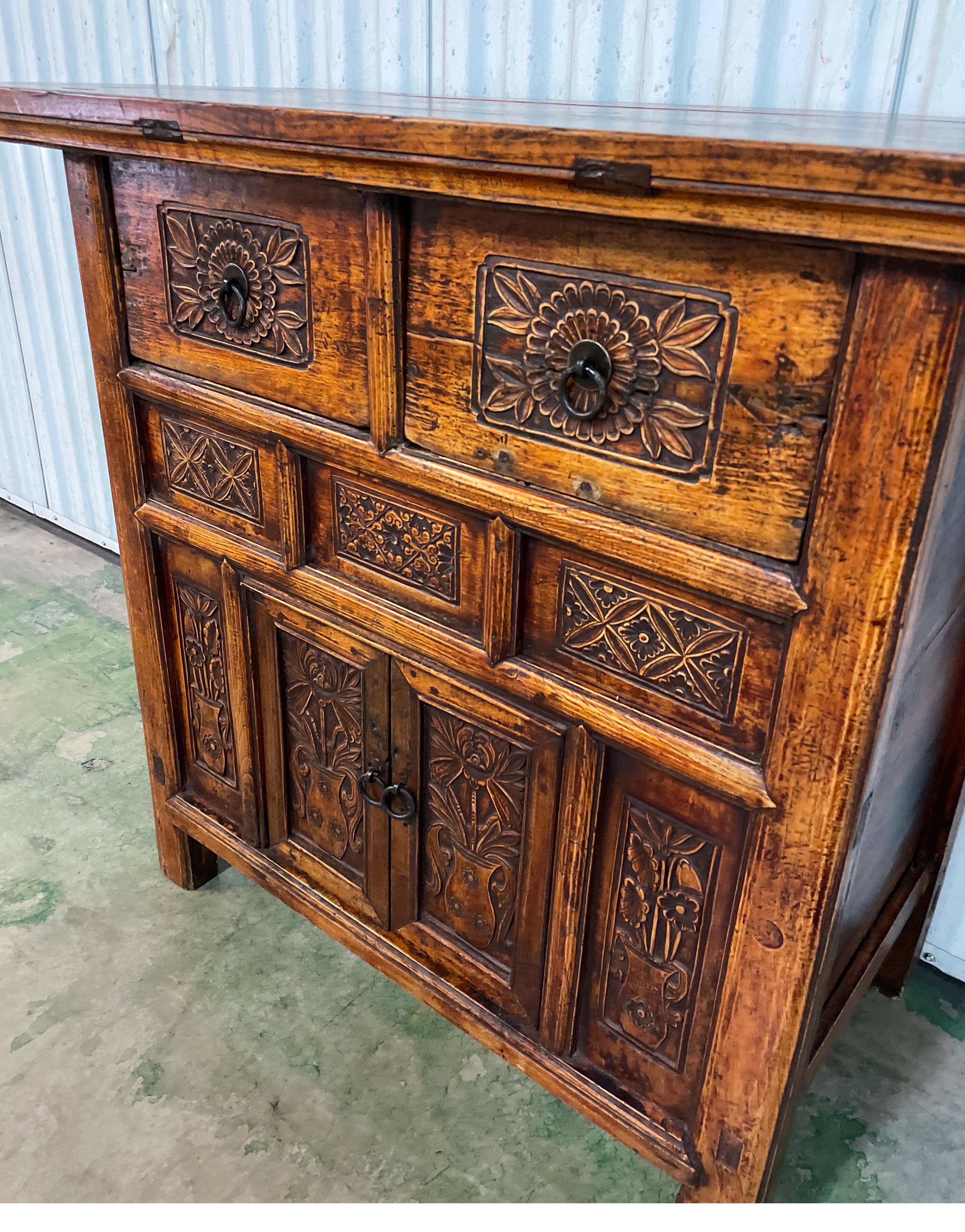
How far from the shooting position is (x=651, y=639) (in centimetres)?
96

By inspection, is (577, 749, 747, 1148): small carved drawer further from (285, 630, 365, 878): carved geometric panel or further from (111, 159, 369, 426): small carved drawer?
(111, 159, 369, 426): small carved drawer

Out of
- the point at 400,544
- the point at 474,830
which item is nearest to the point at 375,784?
the point at 474,830

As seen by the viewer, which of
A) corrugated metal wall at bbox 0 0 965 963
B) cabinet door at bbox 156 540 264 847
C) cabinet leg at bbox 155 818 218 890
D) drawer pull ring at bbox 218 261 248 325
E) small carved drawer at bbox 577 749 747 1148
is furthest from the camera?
cabinet leg at bbox 155 818 218 890

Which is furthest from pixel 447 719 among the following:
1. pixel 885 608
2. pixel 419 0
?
pixel 419 0

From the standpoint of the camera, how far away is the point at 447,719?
1.20 m

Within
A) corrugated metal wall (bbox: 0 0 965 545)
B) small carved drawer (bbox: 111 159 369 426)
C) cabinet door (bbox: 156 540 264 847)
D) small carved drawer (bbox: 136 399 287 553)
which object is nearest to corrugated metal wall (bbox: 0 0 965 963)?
corrugated metal wall (bbox: 0 0 965 545)

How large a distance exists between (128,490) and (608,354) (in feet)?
2.90

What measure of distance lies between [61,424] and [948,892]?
2601 mm

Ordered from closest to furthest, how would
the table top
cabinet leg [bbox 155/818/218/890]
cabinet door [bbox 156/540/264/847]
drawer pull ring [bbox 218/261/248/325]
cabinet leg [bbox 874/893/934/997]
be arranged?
the table top < drawer pull ring [bbox 218/261/248/325] < cabinet door [bbox 156/540/264/847] < cabinet leg [bbox 874/893/934/997] < cabinet leg [bbox 155/818/218/890]

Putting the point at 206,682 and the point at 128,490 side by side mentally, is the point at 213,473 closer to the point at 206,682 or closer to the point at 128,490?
the point at 128,490

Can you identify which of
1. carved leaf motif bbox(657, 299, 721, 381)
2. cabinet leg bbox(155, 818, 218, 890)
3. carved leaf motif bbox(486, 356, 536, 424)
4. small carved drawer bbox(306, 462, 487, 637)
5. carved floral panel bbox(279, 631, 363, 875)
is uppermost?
carved leaf motif bbox(657, 299, 721, 381)

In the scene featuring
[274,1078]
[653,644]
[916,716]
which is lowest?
[274,1078]

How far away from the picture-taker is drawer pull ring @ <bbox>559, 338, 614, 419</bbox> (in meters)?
0.86

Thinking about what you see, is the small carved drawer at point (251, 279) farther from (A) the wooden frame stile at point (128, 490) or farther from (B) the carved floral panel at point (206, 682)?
(B) the carved floral panel at point (206, 682)
